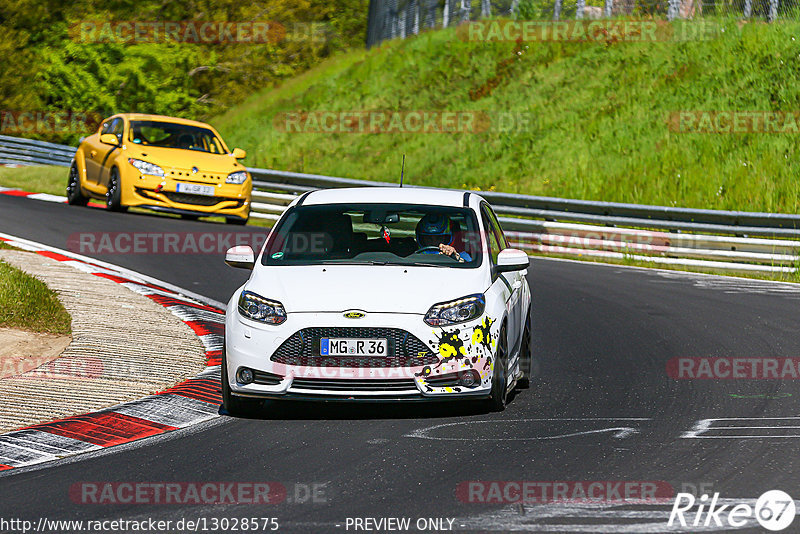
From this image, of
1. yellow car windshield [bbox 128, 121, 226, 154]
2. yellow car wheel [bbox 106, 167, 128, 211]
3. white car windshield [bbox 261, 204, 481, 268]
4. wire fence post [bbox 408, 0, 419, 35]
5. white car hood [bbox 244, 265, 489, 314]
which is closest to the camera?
white car hood [bbox 244, 265, 489, 314]

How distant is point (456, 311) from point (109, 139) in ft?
46.2

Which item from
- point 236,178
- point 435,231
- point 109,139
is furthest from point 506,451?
point 109,139

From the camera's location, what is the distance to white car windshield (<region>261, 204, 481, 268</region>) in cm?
881

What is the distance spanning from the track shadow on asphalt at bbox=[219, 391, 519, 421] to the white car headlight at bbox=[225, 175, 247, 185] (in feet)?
39.2

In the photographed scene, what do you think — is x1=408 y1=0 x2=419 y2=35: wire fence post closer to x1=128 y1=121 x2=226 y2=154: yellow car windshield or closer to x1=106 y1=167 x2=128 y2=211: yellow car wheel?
x1=128 y1=121 x2=226 y2=154: yellow car windshield

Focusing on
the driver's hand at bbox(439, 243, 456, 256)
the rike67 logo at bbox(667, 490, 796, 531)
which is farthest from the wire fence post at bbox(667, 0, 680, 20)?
the rike67 logo at bbox(667, 490, 796, 531)

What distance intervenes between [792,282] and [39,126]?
1401 inches

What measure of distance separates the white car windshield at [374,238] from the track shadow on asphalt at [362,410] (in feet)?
3.20

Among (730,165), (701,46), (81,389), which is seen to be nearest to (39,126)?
(701,46)

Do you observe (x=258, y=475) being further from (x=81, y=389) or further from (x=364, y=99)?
(x=364, y=99)

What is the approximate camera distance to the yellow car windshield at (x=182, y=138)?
69.3ft

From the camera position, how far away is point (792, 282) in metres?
17.8

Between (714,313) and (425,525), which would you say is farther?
(714,313)

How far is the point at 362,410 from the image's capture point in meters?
8.53
